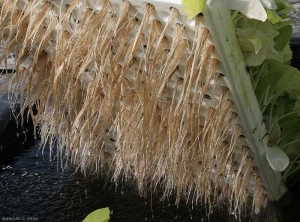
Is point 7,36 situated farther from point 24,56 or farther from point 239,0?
point 239,0

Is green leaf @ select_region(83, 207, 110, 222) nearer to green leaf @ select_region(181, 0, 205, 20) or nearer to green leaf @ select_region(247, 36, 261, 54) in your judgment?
green leaf @ select_region(181, 0, 205, 20)

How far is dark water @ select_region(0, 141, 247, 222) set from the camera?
212cm

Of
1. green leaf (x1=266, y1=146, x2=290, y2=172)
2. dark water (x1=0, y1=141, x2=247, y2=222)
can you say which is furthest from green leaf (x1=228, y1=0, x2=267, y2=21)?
dark water (x1=0, y1=141, x2=247, y2=222)

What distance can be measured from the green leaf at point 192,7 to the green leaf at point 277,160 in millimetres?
634

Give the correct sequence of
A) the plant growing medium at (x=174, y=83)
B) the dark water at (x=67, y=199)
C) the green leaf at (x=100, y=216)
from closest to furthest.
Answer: the green leaf at (x=100, y=216) < the plant growing medium at (x=174, y=83) < the dark water at (x=67, y=199)

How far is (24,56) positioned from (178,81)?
1.90 ft

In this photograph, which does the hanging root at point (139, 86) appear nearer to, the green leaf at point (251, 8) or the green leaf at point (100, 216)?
the green leaf at point (251, 8)

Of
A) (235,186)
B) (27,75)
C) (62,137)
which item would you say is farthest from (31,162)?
(235,186)

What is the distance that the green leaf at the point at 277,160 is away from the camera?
66.4 inches

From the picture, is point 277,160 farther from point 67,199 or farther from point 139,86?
point 67,199

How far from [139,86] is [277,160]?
1.56ft

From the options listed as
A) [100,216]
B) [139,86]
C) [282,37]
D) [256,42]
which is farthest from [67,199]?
[100,216]

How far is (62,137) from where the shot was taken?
2121 mm

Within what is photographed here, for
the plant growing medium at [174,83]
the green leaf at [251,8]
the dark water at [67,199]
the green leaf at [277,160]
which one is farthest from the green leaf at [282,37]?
the dark water at [67,199]
